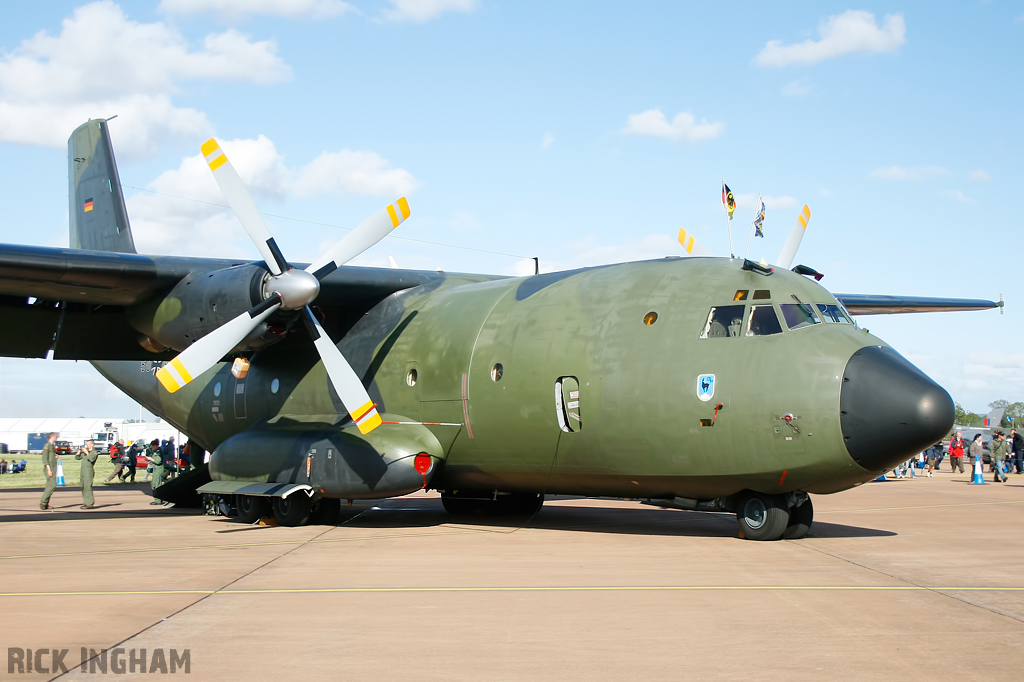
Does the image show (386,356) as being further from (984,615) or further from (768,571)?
(984,615)

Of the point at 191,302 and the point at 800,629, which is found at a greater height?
the point at 191,302

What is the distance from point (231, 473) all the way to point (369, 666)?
36.1ft

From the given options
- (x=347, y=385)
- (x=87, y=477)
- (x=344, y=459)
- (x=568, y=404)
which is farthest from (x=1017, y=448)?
(x=87, y=477)

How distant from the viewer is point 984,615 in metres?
6.64

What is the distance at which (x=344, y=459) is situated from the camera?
1384 centimetres

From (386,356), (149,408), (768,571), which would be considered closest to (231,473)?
(386,356)

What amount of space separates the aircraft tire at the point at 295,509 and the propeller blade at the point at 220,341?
2.52 metres

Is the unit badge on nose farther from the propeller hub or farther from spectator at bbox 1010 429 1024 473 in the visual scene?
spectator at bbox 1010 429 1024 473

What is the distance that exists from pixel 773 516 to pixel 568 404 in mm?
2941

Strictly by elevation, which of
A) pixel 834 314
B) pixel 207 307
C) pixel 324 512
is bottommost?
pixel 324 512

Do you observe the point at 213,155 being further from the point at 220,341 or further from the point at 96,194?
the point at 96,194

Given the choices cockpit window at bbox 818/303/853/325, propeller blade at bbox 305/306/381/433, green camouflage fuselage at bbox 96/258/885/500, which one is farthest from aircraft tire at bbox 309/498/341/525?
cockpit window at bbox 818/303/853/325

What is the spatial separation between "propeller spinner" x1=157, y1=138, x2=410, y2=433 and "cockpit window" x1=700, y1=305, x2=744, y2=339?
5.08 meters

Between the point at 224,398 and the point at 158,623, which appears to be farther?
the point at 224,398
